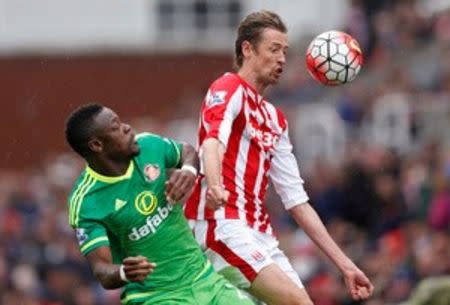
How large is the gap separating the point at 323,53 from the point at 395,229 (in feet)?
18.7

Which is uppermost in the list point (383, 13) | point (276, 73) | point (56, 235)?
point (276, 73)

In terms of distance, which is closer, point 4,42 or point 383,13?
point 383,13

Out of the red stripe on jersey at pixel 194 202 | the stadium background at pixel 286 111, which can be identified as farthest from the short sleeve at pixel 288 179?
the stadium background at pixel 286 111

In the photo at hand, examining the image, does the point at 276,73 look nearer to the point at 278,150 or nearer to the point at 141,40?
the point at 278,150

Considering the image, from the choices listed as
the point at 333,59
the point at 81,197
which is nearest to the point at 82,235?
the point at 81,197

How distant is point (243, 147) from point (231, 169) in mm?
170

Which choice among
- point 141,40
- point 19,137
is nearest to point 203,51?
point 141,40

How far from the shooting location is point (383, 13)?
26016mm

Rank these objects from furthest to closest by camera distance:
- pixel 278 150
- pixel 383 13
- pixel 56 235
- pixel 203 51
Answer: pixel 203 51, pixel 383 13, pixel 56 235, pixel 278 150

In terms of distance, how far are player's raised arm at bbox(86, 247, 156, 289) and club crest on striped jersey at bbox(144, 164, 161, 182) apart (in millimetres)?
569

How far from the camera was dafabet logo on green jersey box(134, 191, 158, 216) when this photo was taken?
11.7m

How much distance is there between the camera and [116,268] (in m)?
A: 11.3

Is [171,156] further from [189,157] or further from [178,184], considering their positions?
[178,184]

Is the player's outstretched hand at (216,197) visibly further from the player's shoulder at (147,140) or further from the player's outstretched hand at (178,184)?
the player's shoulder at (147,140)
